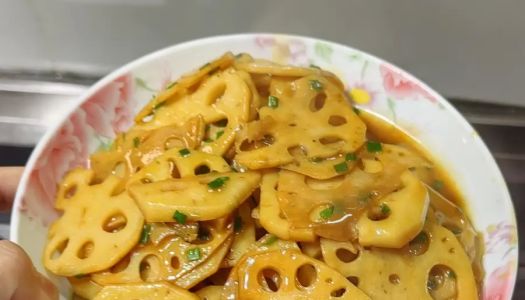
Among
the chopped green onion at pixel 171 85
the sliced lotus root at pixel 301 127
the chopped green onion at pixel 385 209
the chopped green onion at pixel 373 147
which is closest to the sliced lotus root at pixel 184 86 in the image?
the chopped green onion at pixel 171 85

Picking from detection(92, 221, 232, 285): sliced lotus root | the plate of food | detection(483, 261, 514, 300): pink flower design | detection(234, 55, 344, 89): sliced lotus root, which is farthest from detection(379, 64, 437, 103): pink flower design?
detection(92, 221, 232, 285): sliced lotus root

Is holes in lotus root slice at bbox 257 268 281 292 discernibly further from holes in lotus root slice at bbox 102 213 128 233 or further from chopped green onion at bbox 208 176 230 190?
holes in lotus root slice at bbox 102 213 128 233

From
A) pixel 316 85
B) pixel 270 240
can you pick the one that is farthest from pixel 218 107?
pixel 270 240

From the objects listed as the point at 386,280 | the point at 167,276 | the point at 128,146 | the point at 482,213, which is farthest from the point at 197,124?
the point at 482,213

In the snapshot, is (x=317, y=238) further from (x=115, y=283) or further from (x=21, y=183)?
(x=21, y=183)

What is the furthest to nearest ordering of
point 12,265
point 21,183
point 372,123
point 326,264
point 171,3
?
point 171,3 → point 372,123 → point 21,183 → point 326,264 → point 12,265

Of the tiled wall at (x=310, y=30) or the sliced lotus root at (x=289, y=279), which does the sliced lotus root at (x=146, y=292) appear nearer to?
the sliced lotus root at (x=289, y=279)

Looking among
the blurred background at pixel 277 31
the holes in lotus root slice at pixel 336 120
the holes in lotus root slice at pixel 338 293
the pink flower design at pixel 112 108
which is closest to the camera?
the holes in lotus root slice at pixel 338 293
